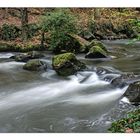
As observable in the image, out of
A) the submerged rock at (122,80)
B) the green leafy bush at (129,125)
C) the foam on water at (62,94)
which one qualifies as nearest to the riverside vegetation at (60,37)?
the foam on water at (62,94)

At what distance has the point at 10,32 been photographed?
33.2 ft

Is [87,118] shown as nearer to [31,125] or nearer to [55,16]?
[31,125]

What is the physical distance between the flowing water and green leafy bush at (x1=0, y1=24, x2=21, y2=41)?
4.23 feet

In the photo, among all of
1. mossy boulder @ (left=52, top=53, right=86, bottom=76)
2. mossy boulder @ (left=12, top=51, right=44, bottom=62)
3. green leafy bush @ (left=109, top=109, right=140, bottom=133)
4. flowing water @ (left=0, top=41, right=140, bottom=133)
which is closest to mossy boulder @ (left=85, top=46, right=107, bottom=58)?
flowing water @ (left=0, top=41, right=140, bottom=133)

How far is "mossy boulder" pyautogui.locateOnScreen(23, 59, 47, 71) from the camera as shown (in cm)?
805

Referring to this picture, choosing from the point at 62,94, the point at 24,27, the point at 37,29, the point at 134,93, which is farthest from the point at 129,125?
the point at 24,27

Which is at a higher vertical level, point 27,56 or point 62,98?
point 27,56

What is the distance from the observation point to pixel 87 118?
5227 millimetres

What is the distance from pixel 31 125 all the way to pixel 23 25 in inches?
215

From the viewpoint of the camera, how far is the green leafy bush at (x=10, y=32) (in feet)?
32.8

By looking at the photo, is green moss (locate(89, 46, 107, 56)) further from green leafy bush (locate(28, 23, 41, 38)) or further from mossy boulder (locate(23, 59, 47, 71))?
green leafy bush (locate(28, 23, 41, 38))

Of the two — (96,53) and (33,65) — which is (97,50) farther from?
(33,65)

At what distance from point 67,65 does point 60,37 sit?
6.10ft

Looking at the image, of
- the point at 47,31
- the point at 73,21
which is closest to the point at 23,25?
the point at 47,31
